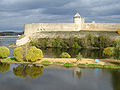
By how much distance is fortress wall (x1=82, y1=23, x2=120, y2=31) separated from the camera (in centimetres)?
4434

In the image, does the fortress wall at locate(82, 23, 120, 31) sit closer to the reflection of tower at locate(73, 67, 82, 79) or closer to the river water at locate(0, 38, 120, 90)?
the river water at locate(0, 38, 120, 90)

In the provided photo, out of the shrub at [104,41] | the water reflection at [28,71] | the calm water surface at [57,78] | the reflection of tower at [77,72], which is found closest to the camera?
the calm water surface at [57,78]

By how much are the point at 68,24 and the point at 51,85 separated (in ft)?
114

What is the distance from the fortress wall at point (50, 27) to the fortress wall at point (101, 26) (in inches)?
105

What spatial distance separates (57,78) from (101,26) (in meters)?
33.9

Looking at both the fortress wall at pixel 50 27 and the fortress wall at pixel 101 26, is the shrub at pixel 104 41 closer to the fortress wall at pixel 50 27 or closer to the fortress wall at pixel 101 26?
the fortress wall at pixel 101 26

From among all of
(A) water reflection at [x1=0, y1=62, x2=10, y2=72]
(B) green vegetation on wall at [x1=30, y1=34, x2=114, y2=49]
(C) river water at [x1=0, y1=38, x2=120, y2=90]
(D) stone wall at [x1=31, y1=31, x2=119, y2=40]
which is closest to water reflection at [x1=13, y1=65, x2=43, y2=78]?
(C) river water at [x1=0, y1=38, x2=120, y2=90]

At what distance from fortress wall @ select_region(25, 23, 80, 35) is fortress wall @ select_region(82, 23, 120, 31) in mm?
2670

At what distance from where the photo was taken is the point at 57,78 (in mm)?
14328

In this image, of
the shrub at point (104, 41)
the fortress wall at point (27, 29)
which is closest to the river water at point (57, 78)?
the shrub at point (104, 41)

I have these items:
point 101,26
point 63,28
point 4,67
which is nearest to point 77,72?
point 4,67

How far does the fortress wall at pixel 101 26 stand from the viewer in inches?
1746

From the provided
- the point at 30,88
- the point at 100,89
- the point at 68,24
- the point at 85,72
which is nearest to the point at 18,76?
the point at 30,88

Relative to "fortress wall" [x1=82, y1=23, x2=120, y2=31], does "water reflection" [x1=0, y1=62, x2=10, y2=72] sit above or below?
below
